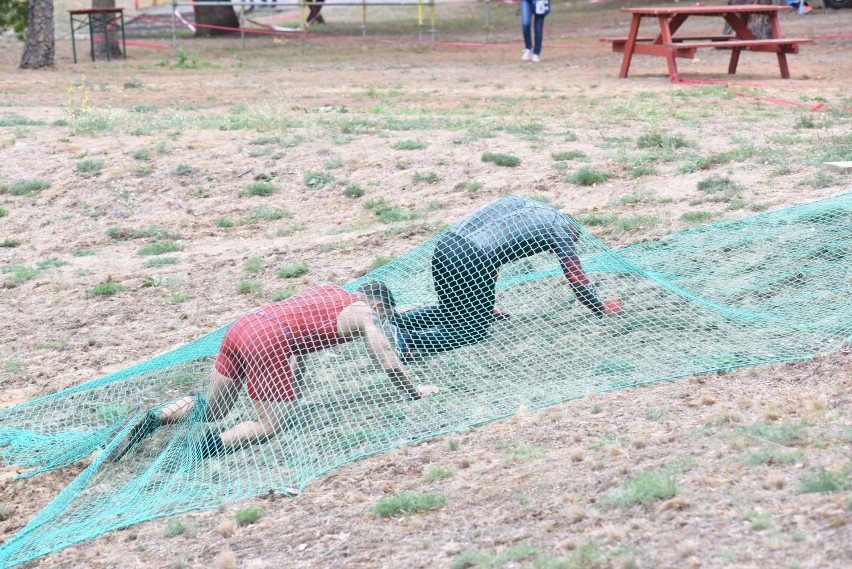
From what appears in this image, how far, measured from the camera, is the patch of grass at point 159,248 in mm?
8195

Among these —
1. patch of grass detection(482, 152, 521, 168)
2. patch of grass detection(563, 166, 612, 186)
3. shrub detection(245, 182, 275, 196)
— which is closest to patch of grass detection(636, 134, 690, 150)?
patch of grass detection(563, 166, 612, 186)

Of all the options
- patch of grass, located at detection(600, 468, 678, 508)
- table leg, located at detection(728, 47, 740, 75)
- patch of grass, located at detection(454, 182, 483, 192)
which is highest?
table leg, located at detection(728, 47, 740, 75)

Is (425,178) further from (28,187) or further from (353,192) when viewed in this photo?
(28,187)

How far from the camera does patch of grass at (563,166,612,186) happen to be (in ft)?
27.4

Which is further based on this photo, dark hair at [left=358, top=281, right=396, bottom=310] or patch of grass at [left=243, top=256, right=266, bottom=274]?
patch of grass at [left=243, top=256, right=266, bottom=274]

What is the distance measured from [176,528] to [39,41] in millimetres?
15170

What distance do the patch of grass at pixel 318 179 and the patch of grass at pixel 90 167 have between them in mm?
1960

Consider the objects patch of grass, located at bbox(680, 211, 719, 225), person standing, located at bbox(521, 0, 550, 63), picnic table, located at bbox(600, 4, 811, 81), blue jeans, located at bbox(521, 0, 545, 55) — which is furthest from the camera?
blue jeans, located at bbox(521, 0, 545, 55)

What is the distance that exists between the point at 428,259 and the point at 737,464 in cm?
280

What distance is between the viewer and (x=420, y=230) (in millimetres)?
7805

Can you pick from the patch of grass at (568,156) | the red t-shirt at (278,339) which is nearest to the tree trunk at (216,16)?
the patch of grass at (568,156)

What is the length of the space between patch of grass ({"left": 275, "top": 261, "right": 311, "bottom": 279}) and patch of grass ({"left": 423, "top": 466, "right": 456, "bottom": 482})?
131 inches

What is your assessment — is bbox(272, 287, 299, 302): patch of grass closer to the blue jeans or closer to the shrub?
the shrub

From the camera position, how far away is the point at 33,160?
10.2 m
